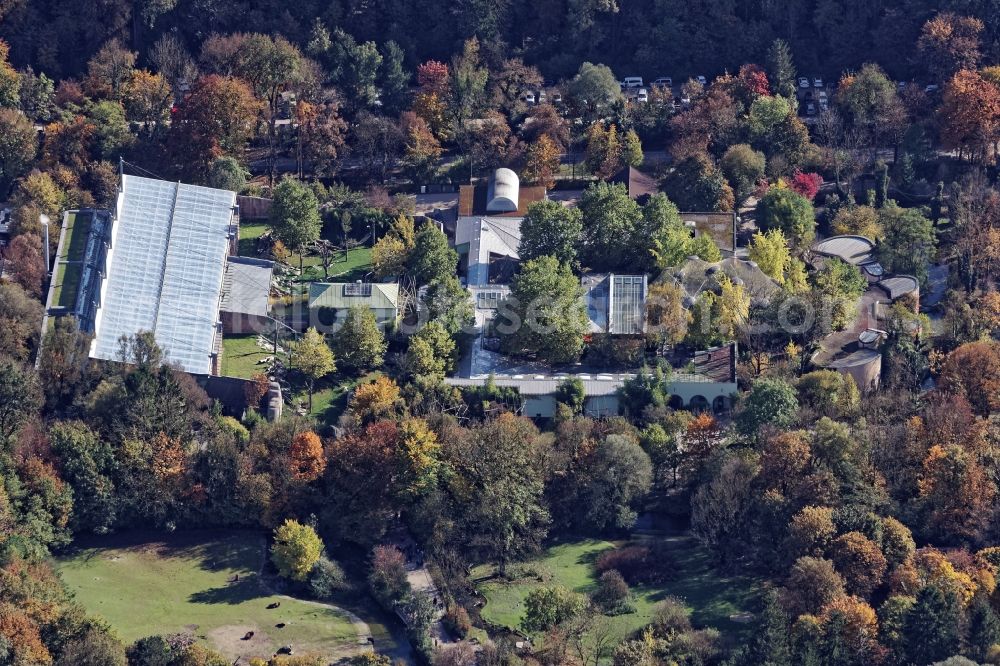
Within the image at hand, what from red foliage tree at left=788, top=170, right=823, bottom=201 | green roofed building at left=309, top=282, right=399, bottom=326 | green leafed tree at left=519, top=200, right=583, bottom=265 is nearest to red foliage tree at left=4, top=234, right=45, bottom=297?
green roofed building at left=309, top=282, right=399, bottom=326

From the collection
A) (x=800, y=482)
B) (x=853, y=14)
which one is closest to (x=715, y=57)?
(x=853, y=14)

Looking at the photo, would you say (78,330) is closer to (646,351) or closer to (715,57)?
(646,351)

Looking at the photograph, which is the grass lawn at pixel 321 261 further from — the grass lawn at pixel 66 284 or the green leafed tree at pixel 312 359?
the grass lawn at pixel 66 284

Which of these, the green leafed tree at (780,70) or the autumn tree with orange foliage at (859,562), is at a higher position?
the green leafed tree at (780,70)

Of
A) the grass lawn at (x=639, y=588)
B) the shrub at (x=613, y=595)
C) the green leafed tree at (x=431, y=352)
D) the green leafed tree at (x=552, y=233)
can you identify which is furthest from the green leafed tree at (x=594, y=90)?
the shrub at (x=613, y=595)

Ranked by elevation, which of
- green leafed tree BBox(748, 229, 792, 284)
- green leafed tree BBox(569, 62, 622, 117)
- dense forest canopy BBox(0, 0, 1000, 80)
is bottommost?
green leafed tree BBox(748, 229, 792, 284)

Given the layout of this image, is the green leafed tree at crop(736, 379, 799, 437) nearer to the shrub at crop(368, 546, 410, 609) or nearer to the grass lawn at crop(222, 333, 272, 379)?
the shrub at crop(368, 546, 410, 609)
